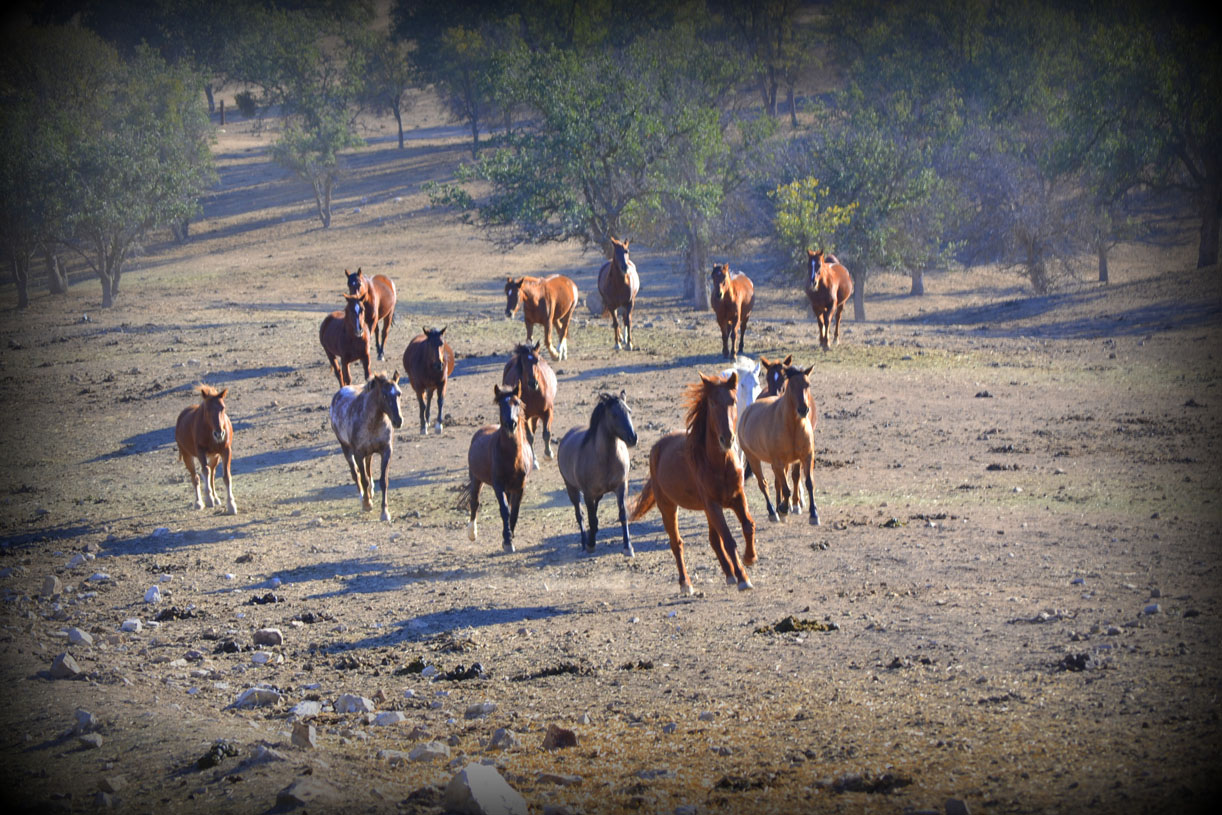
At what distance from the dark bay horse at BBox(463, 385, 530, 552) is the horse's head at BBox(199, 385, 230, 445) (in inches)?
166

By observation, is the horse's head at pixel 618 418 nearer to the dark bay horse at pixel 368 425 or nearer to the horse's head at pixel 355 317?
the dark bay horse at pixel 368 425

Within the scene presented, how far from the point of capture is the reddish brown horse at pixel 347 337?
19.5 metres

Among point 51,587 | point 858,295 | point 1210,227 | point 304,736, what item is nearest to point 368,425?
point 51,587

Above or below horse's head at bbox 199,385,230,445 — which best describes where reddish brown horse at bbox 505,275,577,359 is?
above

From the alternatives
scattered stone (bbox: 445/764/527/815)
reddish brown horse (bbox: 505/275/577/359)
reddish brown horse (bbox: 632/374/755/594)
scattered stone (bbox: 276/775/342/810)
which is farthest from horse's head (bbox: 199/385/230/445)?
scattered stone (bbox: 445/764/527/815)

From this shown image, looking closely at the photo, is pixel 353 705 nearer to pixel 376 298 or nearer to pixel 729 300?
pixel 729 300

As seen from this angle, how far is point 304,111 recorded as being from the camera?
63281 millimetres

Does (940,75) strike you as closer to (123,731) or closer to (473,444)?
(473,444)

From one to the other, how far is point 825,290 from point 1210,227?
67.1ft

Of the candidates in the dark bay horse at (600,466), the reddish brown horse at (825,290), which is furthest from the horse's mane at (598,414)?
the reddish brown horse at (825,290)

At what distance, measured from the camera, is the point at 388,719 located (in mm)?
7066

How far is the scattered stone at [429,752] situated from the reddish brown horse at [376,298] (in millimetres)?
15594

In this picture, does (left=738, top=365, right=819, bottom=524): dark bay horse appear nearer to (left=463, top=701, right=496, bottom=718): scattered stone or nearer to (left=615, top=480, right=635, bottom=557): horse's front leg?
(left=615, top=480, right=635, bottom=557): horse's front leg

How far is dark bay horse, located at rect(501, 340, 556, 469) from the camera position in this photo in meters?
15.1
